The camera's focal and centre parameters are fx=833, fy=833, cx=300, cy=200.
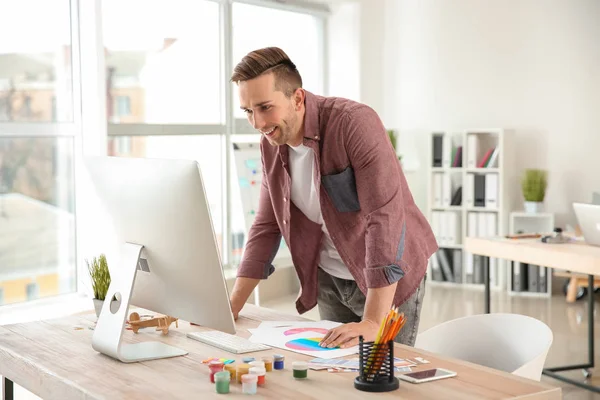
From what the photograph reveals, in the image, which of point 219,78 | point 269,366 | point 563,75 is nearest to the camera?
point 269,366

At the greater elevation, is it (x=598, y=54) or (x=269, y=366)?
(x=598, y=54)

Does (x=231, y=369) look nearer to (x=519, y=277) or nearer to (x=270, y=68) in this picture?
(x=270, y=68)

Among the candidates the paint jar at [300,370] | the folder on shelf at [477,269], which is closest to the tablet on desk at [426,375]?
the paint jar at [300,370]

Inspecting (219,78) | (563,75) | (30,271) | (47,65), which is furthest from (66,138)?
(563,75)

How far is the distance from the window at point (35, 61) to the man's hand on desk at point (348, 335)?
3575 mm

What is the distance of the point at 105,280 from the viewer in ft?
8.06

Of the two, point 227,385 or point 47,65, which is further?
point 47,65

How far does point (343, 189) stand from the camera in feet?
7.76

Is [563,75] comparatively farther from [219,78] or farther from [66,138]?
[66,138]

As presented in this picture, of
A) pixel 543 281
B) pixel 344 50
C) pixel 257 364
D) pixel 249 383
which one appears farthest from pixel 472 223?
pixel 249 383

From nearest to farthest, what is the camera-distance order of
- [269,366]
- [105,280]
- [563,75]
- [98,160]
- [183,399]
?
[183,399] < [269,366] < [98,160] < [105,280] < [563,75]

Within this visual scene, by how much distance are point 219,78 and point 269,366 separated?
5.06 meters

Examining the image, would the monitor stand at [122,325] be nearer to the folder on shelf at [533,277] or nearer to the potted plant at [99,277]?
the potted plant at [99,277]

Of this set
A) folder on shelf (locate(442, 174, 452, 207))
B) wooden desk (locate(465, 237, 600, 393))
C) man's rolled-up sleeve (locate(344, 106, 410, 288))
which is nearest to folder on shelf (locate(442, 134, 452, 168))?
folder on shelf (locate(442, 174, 452, 207))
